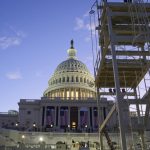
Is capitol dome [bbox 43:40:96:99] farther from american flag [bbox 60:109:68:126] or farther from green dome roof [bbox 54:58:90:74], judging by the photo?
american flag [bbox 60:109:68:126]

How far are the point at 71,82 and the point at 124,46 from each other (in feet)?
391

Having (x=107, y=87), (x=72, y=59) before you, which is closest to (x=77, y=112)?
(x=72, y=59)

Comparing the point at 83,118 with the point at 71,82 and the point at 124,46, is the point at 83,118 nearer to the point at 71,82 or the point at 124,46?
the point at 71,82

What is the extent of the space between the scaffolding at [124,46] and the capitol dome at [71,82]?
106541 millimetres

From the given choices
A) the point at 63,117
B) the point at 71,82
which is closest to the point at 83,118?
the point at 63,117

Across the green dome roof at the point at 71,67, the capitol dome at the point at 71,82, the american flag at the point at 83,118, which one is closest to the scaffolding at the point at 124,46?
the american flag at the point at 83,118

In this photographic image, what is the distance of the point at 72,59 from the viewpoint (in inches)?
6363

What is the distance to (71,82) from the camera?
140 metres

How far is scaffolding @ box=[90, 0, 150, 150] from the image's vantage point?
17719 millimetres

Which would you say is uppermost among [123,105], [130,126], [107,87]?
[107,87]

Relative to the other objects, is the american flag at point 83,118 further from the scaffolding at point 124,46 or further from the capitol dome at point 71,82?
the scaffolding at point 124,46

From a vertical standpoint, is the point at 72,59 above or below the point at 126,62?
above

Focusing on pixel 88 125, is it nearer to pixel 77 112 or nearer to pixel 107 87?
pixel 77 112

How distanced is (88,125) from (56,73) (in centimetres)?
5082
